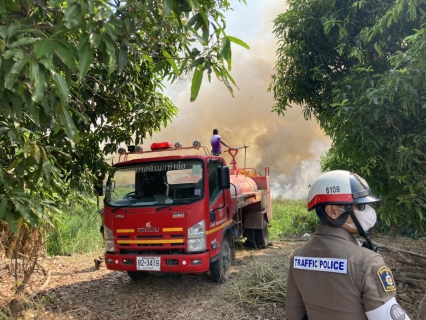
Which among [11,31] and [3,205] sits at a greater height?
[11,31]

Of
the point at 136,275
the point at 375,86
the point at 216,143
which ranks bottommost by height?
the point at 136,275

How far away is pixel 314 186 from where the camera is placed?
6.42 feet

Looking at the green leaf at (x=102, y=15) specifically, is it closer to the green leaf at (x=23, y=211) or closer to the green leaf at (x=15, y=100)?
the green leaf at (x=15, y=100)

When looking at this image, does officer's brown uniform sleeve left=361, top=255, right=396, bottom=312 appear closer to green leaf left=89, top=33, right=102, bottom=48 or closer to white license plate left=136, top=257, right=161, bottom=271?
green leaf left=89, top=33, right=102, bottom=48

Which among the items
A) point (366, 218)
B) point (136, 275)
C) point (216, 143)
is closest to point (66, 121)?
point (366, 218)

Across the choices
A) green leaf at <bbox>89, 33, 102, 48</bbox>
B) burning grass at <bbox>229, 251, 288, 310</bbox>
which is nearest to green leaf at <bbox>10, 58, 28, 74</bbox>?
green leaf at <bbox>89, 33, 102, 48</bbox>

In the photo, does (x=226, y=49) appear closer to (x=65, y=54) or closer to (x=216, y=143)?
(x=65, y=54)

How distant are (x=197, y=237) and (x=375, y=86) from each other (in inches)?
124

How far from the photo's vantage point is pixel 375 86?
4.91m

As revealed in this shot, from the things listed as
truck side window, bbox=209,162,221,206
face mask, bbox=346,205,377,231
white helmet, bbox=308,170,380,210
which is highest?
truck side window, bbox=209,162,221,206

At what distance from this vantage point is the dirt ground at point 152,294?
4.73 metres

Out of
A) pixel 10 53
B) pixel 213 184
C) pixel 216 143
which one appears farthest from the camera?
pixel 216 143

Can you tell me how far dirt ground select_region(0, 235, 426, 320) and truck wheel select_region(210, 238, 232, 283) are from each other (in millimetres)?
132

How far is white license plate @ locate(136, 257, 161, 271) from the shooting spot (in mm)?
5137
